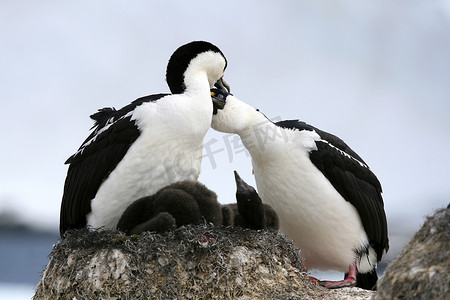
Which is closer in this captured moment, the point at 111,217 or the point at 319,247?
the point at 111,217

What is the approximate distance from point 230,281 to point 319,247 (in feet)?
6.34

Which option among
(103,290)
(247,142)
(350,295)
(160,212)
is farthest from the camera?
(247,142)

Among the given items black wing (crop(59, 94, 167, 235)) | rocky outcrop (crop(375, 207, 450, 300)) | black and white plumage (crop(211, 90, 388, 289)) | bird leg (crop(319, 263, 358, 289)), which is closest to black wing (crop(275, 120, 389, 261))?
black and white plumage (crop(211, 90, 388, 289))

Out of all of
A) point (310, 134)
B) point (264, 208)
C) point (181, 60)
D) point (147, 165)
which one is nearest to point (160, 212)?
point (147, 165)

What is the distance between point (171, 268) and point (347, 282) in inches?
92.0

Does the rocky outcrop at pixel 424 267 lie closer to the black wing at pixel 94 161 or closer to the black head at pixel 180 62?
the black wing at pixel 94 161

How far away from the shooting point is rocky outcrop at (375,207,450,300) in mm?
3521

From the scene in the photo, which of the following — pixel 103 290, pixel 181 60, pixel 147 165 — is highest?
pixel 181 60

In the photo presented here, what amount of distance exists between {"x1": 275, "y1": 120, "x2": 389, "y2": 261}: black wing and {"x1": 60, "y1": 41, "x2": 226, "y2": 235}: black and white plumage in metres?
1.32

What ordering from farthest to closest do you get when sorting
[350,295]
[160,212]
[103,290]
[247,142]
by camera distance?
[247,142], [350,295], [160,212], [103,290]

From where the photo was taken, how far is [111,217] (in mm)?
5879

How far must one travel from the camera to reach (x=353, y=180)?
22.1 feet

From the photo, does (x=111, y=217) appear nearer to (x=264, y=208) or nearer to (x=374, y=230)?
(x=264, y=208)

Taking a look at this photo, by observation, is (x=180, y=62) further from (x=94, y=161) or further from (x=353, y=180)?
(x=353, y=180)
